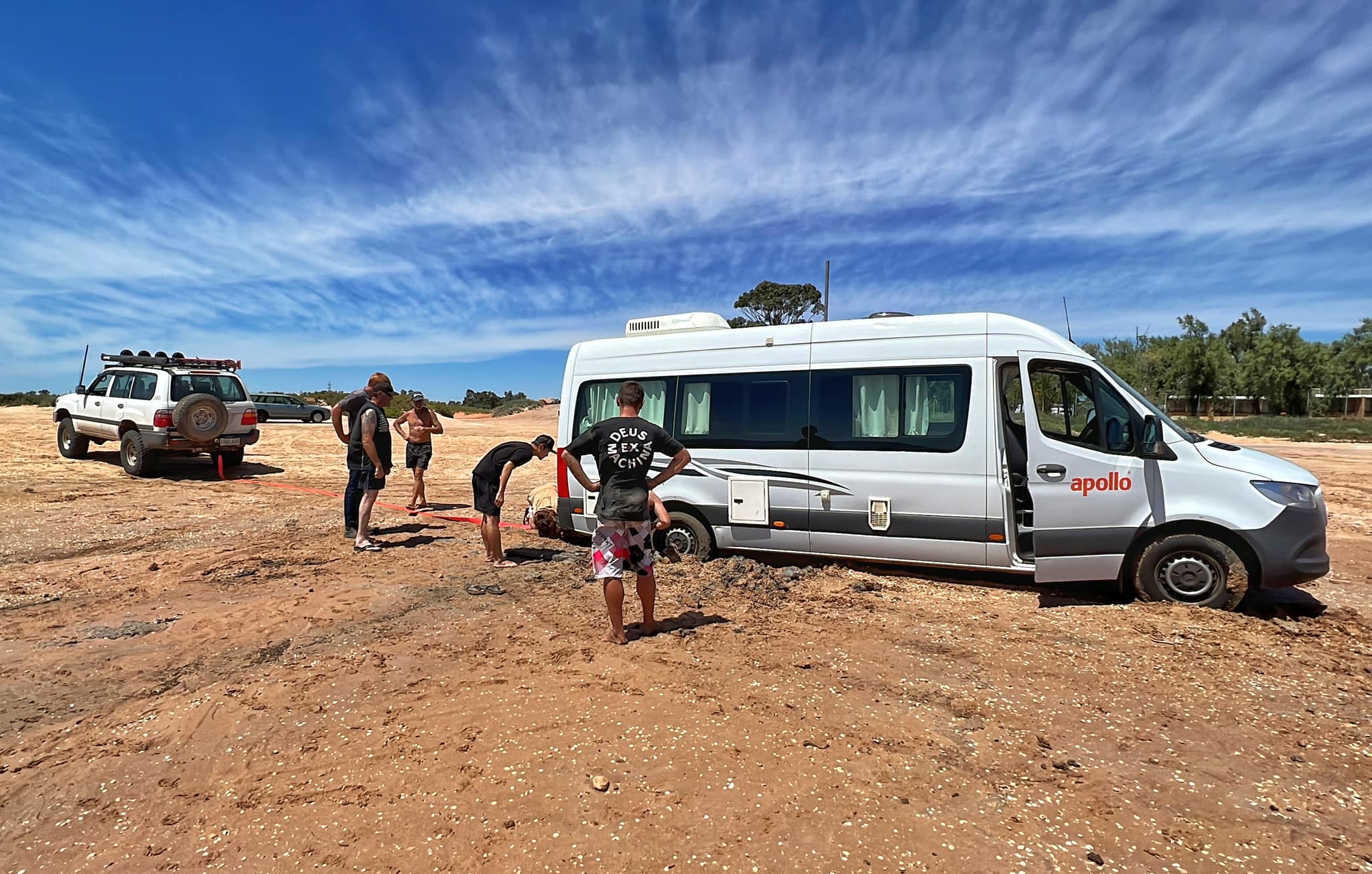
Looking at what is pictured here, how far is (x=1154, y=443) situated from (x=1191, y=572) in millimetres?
1023

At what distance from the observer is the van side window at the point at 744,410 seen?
6.69 metres

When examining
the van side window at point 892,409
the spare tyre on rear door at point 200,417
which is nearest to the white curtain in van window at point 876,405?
the van side window at point 892,409

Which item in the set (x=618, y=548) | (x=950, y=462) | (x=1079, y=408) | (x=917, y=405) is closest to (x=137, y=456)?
(x=618, y=548)

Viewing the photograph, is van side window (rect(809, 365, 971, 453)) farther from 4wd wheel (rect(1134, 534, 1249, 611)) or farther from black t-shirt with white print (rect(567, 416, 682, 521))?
black t-shirt with white print (rect(567, 416, 682, 521))

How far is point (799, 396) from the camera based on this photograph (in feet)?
21.9

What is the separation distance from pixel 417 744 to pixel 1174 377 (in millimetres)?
64678

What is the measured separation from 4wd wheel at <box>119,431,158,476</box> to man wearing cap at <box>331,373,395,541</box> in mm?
7683

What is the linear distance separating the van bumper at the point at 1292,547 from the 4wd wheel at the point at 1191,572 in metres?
0.18

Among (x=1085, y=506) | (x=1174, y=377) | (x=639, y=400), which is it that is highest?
(x=1174, y=377)

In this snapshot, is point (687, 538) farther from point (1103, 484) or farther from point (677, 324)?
point (1103, 484)

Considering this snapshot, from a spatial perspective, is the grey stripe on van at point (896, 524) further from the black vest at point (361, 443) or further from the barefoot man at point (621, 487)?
the black vest at point (361, 443)

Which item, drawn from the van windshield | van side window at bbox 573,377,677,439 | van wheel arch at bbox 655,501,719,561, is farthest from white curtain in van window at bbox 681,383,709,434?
the van windshield

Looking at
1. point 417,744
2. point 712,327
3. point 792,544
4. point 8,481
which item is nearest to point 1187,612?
point 792,544

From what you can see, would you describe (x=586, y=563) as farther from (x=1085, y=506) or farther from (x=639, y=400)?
(x=1085, y=506)
